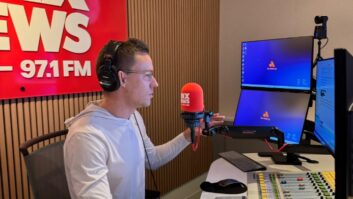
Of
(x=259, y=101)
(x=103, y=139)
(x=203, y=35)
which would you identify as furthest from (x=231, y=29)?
(x=103, y=139)

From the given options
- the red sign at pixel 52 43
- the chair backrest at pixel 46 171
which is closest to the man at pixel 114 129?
the chair backrest at pixel 46 171

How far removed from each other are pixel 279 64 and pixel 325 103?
669mm

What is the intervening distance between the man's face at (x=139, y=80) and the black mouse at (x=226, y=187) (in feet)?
1.65

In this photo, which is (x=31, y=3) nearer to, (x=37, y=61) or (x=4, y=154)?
(x=37, y=61)

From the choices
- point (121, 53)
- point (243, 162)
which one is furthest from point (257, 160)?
point (121, 53)

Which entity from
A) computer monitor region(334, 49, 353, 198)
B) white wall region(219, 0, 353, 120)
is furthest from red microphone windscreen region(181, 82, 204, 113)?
white wall region(219, 0, 353, 120)

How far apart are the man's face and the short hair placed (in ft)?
0.07

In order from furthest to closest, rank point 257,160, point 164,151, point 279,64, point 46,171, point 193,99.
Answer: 1. point 279,64
2. point 257,160
3. point 164,151
4. point 193,99
5. point 46,171

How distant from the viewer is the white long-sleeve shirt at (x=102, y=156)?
113cm

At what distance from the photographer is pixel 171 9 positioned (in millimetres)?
2801

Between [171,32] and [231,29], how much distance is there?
0.90 meters

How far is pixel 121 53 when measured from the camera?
4.46 feet

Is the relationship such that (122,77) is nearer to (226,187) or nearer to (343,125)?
(226,187)

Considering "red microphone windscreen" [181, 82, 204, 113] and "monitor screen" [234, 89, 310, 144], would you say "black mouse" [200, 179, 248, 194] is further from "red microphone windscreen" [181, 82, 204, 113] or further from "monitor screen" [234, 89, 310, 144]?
"monitor screen" [234, 89, 310, 144]
